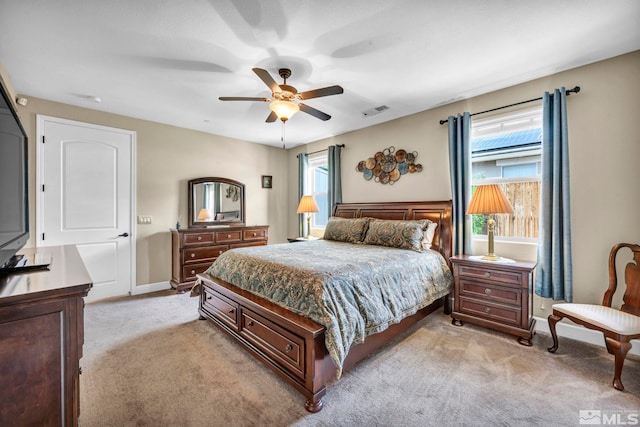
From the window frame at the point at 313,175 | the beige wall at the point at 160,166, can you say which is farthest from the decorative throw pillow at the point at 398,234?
the beige wall at the point at 160,166

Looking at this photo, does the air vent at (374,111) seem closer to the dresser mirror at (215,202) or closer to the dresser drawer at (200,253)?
the dresser mirror at (215,202)

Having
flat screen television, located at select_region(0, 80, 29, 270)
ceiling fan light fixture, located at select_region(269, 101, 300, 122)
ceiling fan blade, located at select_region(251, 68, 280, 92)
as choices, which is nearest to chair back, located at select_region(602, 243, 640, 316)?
ceiling fan light fixture, located at select_region(269, 101, 300, 122)

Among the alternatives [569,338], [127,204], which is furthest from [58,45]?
[569,338]

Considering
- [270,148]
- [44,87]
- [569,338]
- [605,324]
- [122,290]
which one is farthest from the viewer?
[270,148]

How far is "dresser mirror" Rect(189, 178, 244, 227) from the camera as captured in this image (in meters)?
4.62

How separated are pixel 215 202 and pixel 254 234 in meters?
0.91

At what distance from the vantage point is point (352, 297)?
6.61 ft

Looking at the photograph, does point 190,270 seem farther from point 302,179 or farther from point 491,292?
point 491,292

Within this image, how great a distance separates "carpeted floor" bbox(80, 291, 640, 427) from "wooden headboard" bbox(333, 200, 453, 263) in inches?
42.1

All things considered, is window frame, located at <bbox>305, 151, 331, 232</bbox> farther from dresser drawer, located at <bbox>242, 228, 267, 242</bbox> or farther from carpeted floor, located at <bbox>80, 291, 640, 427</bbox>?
carpeted floor, located at <bbox>80, 291, 640, 427</bbox>

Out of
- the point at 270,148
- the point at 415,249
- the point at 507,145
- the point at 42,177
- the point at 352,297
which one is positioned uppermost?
the point at 270,148

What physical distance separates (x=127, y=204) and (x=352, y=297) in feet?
12.4

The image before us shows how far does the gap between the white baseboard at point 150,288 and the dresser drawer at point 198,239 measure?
2.76ft

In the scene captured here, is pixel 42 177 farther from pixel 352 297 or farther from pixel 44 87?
pixel 352 297
